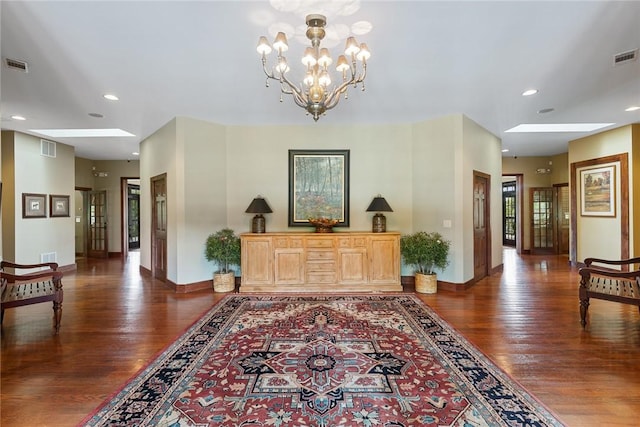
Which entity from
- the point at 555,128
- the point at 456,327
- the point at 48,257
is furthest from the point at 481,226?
the point at 48,257

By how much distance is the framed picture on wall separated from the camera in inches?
259

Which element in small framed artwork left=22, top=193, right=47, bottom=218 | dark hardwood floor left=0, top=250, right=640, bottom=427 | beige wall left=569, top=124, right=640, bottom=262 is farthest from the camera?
small framed artwork left=22, top=193, right=47, bottom=218

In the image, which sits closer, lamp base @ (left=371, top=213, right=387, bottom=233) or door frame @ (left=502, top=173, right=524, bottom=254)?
lamp base @ (left=371, top=213, right=387, bottom=233)

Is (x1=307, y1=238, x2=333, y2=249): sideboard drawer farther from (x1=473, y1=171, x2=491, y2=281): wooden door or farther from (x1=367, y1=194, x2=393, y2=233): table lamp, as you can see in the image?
(x1=473, y1=171, x2=491, y2=281): wooden door

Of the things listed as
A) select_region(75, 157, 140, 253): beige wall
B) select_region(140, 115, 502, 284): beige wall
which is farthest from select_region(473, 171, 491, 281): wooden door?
select_region(75, 157, 140, 253): beige wall

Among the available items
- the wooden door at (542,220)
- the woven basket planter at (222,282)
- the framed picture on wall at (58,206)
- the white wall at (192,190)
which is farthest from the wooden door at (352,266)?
the wooden door at (542,220)

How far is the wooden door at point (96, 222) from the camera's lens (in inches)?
350

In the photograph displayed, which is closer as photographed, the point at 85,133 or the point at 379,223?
the point at 379,223

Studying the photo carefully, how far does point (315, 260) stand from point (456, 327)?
7.65 ft

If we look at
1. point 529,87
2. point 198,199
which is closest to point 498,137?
point 529,87

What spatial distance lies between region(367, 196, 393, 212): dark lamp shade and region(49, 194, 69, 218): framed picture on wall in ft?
22.1

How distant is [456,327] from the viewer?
3.54 metres

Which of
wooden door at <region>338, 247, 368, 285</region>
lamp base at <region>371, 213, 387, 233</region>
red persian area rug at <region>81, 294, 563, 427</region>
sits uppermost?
lamp base at <region>371, 213, 387, 233</region>

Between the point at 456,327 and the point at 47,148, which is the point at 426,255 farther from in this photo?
the point at 47,148
